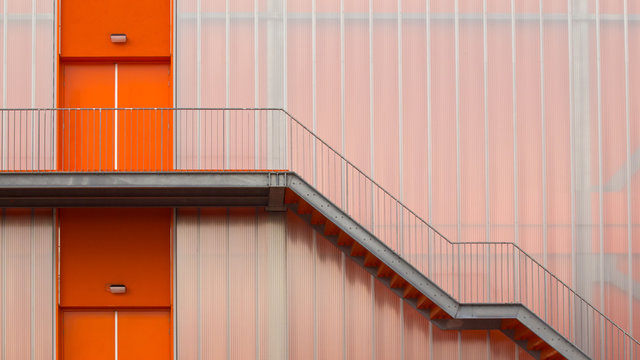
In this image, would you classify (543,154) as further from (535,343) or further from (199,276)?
(199,276)

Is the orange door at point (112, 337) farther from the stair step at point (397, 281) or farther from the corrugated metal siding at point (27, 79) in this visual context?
the stair step at point (397, 281)

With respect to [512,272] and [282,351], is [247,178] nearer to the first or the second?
[282,351]

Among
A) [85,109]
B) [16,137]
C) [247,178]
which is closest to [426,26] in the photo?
[247,178]

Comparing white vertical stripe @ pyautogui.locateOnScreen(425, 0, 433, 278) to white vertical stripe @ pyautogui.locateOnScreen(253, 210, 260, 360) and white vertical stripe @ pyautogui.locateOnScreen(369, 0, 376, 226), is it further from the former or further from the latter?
white vertical stripe @ pyautogui.locateOnScreen(253, 210, 260, 360)

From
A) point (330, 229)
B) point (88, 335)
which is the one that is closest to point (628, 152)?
point (330, 229)

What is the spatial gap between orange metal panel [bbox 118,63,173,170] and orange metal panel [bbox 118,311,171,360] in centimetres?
370

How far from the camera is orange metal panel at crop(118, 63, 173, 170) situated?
17.9 m

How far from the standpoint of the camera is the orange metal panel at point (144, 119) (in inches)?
706

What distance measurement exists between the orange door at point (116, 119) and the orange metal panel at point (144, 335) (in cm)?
367

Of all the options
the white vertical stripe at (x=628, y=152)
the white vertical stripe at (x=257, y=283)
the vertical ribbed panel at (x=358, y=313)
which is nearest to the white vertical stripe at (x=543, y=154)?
the white vertical stripe at (x=628, y=152)

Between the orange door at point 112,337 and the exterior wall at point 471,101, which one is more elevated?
the exterior wall at point 471,101

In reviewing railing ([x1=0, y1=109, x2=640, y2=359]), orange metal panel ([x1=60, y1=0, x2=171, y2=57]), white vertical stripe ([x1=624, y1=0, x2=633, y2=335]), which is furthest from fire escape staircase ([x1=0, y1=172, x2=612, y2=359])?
orange metal panel ([x1=60, y1=0, x2=171, y2=57])

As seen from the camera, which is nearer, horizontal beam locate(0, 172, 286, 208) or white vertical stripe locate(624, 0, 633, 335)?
horizontal beam locate(0, 172, 286, 208)

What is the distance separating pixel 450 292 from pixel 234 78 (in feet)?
24.8
